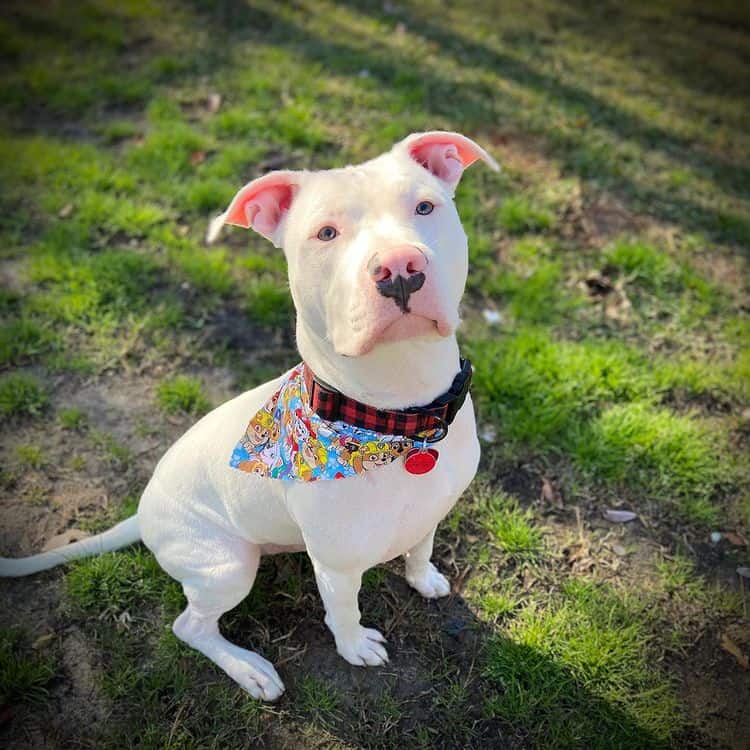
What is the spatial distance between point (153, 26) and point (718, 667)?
715 centimetres

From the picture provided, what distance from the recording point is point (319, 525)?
2.23 meters

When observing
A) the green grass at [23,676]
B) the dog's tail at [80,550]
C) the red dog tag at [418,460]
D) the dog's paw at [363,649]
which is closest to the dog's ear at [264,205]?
the red dog tag at [418,460]

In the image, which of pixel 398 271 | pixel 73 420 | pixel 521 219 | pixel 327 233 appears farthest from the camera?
pixel 521 219

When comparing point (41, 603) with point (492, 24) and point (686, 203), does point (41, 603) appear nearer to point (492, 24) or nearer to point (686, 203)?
point (686, 203)

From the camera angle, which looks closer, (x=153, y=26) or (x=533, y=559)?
(x=533, y=559)

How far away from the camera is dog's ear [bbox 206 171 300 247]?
6.85ft

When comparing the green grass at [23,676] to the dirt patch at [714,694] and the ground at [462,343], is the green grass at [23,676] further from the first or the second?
the dirt patch at [714,694]

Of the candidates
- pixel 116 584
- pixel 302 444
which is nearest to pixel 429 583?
pixel 302 444

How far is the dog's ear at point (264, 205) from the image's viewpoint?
2.09 meters

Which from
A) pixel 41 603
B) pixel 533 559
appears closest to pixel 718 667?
pixel 533 559

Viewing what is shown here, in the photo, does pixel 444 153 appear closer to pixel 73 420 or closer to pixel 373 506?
pixel 373 506

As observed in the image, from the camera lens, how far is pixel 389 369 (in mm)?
2014

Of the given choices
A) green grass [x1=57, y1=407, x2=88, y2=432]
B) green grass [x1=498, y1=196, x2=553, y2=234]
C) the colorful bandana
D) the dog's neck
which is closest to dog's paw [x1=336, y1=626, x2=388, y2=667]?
the colorful bandana

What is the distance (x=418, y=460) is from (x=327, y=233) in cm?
75
